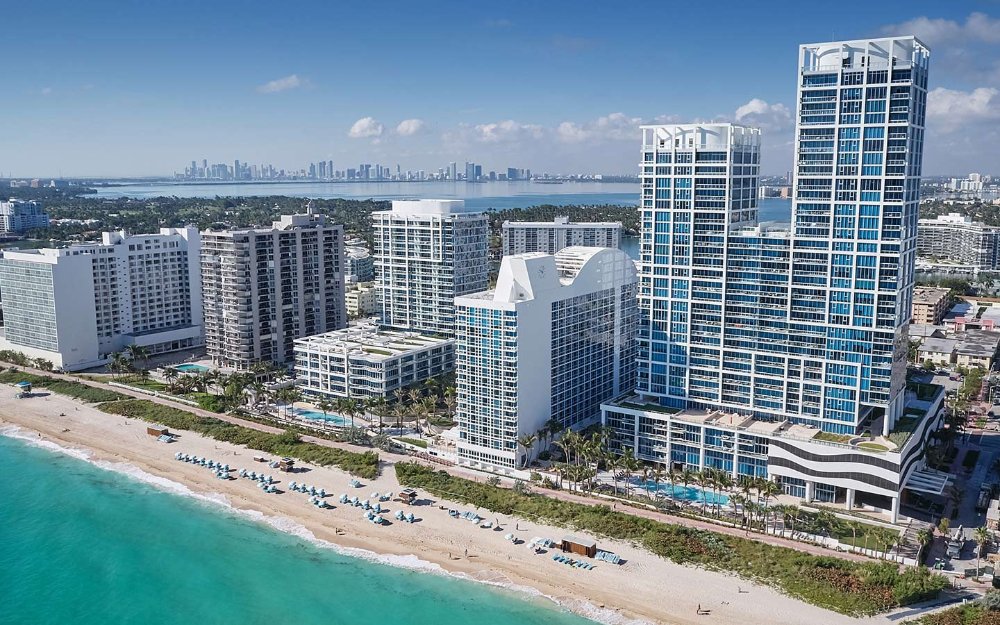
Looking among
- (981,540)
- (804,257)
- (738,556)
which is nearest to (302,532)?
(738,556)

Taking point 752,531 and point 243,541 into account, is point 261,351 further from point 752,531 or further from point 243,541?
point 752,531

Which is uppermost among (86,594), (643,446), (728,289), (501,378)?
(728,289)

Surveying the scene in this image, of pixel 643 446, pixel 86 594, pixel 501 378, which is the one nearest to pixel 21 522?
pixel 86 594

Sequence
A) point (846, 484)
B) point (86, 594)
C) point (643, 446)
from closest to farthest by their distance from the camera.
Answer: point (86, 594), point (846, 484), point (643, 446)

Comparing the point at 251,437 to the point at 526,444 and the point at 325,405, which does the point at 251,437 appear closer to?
the point at 325,405

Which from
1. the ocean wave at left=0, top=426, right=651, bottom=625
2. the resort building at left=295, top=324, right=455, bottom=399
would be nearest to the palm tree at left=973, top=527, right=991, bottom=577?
the ocean wave at left=0, top=426, right=651, bottom=625

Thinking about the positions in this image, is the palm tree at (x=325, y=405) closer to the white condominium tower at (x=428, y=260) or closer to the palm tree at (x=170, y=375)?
the white condominium tower at (x=428, y=260)
